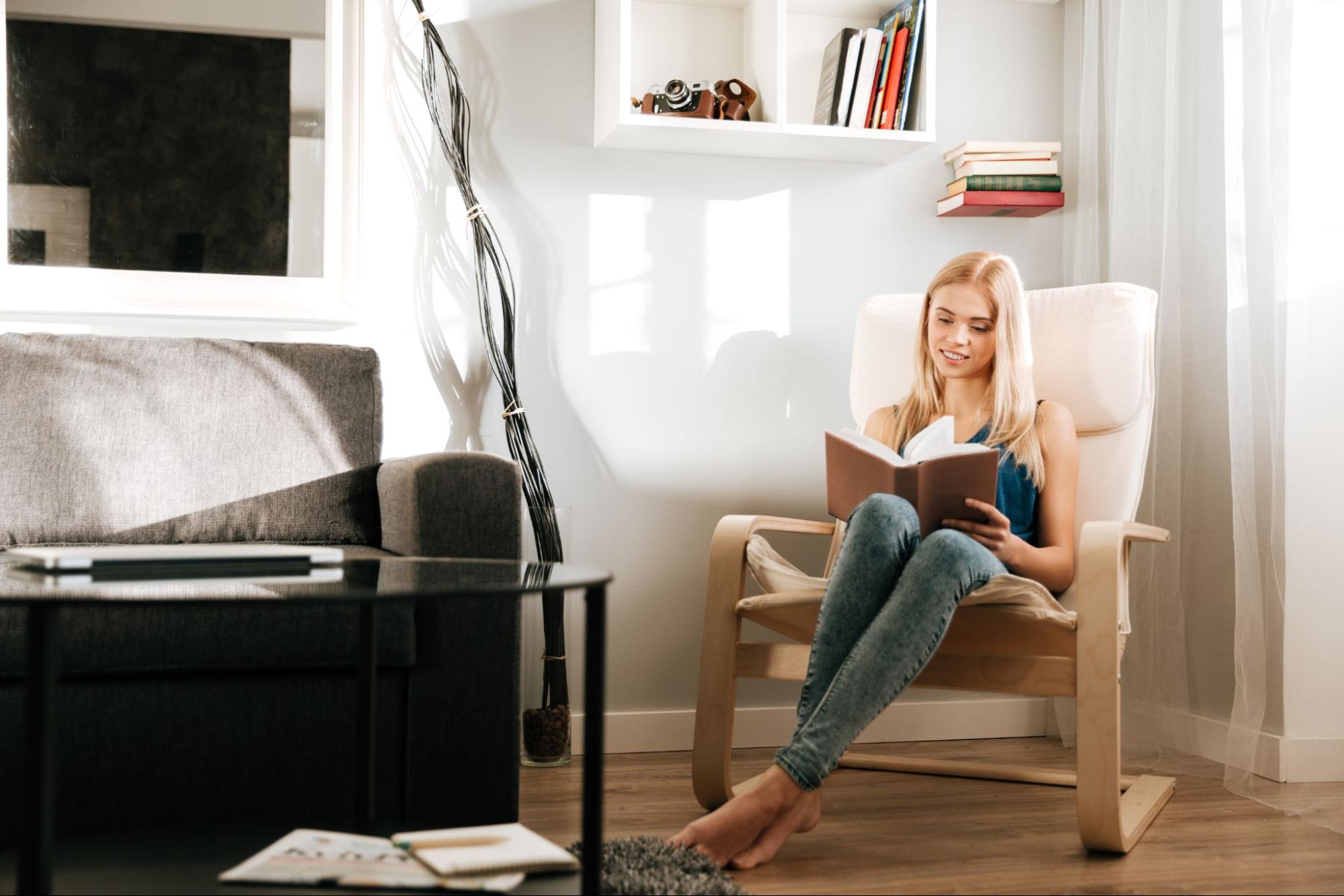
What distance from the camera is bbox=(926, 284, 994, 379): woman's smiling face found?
2143mm

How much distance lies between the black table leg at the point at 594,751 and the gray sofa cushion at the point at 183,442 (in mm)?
1117

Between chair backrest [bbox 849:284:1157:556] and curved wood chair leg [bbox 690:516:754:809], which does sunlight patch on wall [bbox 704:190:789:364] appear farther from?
curved wood chair leg [bbox 690:516:754:809]

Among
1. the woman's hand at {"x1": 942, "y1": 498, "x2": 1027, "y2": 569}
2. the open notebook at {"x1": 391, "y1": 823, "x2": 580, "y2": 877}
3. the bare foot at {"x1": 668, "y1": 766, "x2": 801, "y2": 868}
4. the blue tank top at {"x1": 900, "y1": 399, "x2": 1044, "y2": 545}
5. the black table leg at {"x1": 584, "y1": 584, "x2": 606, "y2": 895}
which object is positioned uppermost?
the blue tank top at {"x1": 900, "y1": 399, "x2": 1044, "y2": 545}

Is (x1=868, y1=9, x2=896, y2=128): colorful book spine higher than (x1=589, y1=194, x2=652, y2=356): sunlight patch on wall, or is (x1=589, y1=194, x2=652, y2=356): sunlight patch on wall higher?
(x1=868, y1=9, x2=896, y2=128): colorful book spine

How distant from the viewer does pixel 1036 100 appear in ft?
9.29

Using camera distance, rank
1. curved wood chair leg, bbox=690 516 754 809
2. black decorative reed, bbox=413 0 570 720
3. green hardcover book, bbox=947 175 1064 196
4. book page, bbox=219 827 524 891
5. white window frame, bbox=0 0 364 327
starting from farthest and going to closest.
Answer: green hardcover book, bbox=947 175 1064 196 < black decorative reed, bbox=413 0 570 720 < white window frame, bbox=0 0 364 327 < curved wood chair leg, bbox=690 516 754 809 < book page, bbox=219 827 524 891

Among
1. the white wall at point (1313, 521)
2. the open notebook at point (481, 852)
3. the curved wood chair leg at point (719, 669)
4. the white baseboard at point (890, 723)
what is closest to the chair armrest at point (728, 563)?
the curved wood chair leg at point (719, 669)

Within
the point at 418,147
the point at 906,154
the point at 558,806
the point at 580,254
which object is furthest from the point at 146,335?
the point at 906,154

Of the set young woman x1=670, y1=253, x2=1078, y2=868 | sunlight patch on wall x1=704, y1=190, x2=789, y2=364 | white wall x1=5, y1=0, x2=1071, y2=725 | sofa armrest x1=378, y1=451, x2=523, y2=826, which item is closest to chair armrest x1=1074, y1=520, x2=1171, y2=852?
young woman x1=670, y1=253, x2=1078, y2=868

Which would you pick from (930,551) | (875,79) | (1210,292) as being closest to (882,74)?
(875,79)

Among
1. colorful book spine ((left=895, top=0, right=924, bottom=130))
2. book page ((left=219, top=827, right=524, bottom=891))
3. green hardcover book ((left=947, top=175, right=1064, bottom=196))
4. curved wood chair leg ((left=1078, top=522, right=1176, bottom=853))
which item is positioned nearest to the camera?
book page ((left=219, top=827, right=524, bottom=891))

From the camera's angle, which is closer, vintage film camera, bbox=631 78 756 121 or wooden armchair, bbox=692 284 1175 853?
wooden armchair, bbox=692 284 1175 853

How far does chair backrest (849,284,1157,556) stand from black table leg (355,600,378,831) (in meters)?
1.29

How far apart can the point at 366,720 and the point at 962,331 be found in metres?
1.26
